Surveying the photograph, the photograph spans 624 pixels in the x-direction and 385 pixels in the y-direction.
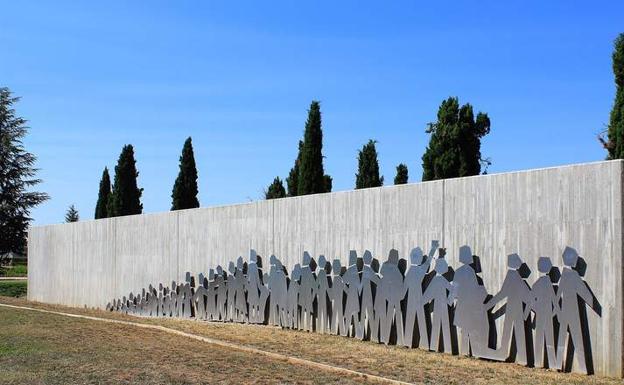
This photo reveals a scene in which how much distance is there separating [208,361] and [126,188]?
28.1 meters

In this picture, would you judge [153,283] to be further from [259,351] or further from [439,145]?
[259,351]

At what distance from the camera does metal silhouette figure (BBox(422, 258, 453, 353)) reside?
12586 mm

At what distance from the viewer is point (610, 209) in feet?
33.4

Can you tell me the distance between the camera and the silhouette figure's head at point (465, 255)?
1220cm

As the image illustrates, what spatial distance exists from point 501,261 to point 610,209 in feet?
6.50

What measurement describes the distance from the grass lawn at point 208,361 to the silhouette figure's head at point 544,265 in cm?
136

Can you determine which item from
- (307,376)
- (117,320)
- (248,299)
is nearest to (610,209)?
(307,376)

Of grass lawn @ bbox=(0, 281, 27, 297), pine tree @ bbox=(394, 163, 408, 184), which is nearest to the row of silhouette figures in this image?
pine tree @ bbox=(394, 163, 408, 184)

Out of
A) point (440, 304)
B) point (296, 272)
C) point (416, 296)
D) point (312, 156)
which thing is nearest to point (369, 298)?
point (416, 296)

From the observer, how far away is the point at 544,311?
10914mm

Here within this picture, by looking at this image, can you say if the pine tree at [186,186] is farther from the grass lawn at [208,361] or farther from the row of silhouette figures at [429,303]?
the grass lawn at [208,361]

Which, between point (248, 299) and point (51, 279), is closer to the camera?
point (248, 299)

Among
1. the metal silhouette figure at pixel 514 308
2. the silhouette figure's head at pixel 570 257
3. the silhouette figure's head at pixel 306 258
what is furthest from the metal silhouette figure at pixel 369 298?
the silhouette figure's head at pixel 570 257

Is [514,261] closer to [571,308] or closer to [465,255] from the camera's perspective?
[465,255]
